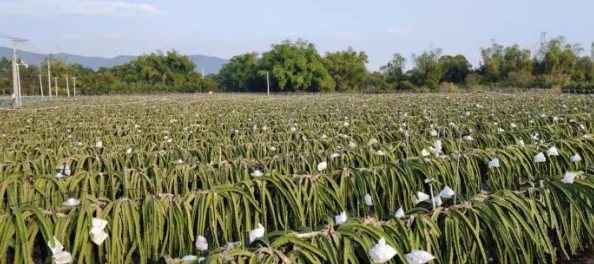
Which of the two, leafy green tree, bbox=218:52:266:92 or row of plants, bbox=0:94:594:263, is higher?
leafy green tree, bbox=218:52:266:92

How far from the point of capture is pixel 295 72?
68.1 m

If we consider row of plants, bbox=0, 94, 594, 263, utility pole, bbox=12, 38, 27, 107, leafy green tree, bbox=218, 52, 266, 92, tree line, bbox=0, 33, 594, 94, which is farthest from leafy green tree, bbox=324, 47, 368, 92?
row of plants, bbox=0, 94, 594, 263

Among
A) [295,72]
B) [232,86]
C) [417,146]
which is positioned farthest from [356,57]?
[417,146]

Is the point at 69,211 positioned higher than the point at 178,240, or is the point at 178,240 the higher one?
the point at 69,211

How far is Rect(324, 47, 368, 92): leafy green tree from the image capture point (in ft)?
233

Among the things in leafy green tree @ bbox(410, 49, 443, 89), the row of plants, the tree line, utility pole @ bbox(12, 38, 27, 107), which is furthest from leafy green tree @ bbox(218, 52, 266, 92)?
the row of plants

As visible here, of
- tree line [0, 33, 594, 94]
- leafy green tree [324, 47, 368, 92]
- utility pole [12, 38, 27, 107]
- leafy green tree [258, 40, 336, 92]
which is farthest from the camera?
leafy green tree [324, 47, 368, 92]

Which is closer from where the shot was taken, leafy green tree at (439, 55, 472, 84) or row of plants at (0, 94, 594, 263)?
row of plants at (0, 94, 594, 263)

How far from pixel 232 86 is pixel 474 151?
74.7 m

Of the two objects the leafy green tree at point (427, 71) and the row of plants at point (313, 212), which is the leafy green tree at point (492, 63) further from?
the row of plants at point (313, 212)

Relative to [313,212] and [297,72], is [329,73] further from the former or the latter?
[313,212]

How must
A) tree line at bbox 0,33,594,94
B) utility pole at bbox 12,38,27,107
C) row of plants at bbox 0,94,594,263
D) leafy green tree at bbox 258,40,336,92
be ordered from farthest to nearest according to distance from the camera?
leafy green tree at bbox 258,40,336,92 < tree line at bbox 0,33,594,94 < utility pole at bbox 12,38,27,107 < row of plants at bbox 0,94,594,263

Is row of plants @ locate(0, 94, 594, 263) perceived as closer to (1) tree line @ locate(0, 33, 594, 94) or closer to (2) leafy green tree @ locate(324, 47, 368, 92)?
(1) tree line @ locate(0, 33, 594, 94)

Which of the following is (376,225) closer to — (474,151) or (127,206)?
(127,206)
